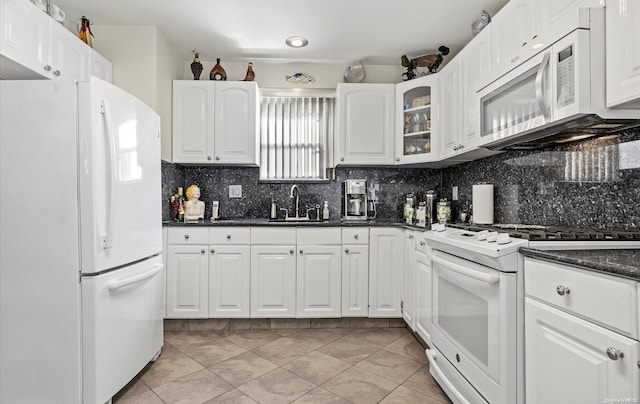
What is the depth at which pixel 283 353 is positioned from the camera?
2539 mm

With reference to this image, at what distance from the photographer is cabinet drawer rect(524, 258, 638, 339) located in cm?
94

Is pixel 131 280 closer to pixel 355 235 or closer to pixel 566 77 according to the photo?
pixel 355 235

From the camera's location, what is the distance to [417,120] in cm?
319

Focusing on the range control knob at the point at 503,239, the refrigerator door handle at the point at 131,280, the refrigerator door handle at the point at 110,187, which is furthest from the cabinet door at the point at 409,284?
the refrigerator door handle at the point at 110,187

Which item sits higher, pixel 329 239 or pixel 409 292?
pixel 329 239

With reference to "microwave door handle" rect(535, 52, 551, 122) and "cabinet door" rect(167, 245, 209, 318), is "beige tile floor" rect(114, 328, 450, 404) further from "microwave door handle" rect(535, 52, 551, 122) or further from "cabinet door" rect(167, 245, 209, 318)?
"microwave door handle" rect(535, 52, 551, 122)

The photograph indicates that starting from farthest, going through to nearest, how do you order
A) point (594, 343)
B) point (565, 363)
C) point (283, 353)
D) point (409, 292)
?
1. point (409, 292)
2. point (283, 353)
3. point (565, 363)
4. point (594, 343)

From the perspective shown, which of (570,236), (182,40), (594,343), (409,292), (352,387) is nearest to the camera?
(594,343)

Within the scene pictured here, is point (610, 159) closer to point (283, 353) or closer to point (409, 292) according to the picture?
point (409, 292)

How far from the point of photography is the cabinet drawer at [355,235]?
3020mm

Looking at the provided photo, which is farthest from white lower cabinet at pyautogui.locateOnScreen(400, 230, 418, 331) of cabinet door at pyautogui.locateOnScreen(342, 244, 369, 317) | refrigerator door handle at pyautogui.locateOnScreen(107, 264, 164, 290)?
refrigerator door handle at pyautogui.locateOnScreen(107, 264, 164, 290)

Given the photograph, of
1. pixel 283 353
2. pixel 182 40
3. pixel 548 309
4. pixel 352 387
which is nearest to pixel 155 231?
pixel 283 353

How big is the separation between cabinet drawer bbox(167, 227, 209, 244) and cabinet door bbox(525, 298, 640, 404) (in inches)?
92.8

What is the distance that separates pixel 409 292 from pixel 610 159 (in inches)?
64.1
